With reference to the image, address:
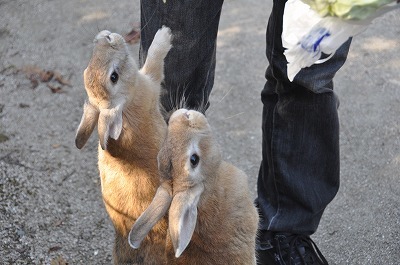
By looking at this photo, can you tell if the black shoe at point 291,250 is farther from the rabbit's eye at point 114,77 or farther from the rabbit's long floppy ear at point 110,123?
the rabbit's eye at point 114,77

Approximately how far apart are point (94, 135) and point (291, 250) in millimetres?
1931

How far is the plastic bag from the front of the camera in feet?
6.97

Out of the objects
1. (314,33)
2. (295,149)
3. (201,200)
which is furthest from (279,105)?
(314,33)

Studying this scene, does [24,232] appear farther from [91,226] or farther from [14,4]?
[14,4]

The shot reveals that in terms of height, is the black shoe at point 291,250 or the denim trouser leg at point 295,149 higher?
the denim trouser leg at point 295,149

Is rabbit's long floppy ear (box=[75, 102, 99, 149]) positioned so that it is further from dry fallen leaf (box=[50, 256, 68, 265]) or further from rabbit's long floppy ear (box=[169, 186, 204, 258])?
dry fallen leaf (box=[50, 256, 68, 265])

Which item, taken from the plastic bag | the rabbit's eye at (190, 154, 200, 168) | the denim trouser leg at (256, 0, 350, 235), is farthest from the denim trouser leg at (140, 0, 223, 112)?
the plastic bag

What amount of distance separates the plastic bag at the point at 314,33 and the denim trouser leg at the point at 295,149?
122cm

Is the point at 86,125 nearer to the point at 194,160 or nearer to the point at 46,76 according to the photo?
the point at 194,160

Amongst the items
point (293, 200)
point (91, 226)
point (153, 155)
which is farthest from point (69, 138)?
point (293, 200)

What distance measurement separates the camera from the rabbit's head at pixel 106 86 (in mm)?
3695

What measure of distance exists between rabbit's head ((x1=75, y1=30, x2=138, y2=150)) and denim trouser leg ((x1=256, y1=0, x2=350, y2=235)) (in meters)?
0.78

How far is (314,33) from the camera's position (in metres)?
2.15

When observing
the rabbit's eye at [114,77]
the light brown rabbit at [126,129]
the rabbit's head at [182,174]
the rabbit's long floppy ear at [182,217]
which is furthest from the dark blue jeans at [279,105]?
the rabbit's long floppy ear at [182,217]
